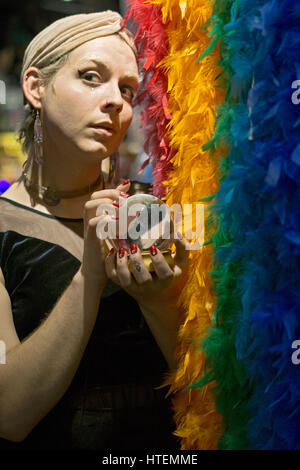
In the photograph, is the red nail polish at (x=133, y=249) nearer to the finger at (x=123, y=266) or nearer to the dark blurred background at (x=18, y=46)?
the finger at (x=123, y=266)

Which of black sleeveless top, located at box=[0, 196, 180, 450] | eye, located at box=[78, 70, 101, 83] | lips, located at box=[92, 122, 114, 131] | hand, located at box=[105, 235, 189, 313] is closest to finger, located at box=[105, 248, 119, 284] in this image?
hand, located at box=[105, 235, 189, 313]

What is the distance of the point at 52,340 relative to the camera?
112 cm

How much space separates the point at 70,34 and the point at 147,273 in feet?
2.10

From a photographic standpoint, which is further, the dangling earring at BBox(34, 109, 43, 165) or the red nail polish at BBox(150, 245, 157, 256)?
the dangling earring at BBox(34, 109, 43, 165)

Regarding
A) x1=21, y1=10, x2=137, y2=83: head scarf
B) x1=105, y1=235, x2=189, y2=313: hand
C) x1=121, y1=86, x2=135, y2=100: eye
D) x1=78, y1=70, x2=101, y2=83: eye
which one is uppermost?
x1=21, y1=10, x2=137, y2=83: head scarf

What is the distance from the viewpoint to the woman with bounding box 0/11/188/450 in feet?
3.71

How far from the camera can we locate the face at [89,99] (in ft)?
4.09

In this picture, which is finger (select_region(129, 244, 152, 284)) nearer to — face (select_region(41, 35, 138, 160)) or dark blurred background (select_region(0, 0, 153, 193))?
face (select_region(41, 35, 138, 160))

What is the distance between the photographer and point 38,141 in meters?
1.35

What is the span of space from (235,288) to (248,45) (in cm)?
45

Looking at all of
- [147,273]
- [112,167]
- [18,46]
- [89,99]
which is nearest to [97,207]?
[147,273]

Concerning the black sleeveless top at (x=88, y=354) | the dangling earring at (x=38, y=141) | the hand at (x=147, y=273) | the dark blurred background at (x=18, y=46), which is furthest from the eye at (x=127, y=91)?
the dark blurred background at (x=18, y=46)
